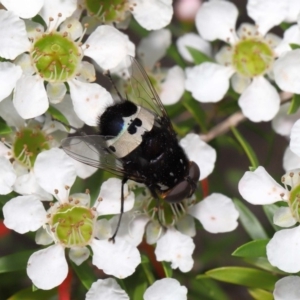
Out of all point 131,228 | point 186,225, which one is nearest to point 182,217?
point 186,225

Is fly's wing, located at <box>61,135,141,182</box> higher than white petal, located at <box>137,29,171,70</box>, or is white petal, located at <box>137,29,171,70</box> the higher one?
fly's wing, located at <box>61,135,141,182</box>

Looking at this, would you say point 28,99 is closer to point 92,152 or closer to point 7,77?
point 7,77

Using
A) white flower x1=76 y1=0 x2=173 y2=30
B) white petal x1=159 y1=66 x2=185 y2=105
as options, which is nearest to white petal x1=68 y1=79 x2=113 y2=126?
white flower x1=76 y1=0 x2=173 y2=30

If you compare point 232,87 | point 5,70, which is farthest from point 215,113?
point 5,70

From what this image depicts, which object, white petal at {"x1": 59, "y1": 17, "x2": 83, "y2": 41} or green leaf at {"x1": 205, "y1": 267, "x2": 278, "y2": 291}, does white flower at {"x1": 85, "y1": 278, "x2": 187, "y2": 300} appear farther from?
white petal at {"x1": 59, "y1": 17, "x2": 83, "y2": 41}

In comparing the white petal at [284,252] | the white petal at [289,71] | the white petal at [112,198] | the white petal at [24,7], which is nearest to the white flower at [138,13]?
the white petal at [24,7]

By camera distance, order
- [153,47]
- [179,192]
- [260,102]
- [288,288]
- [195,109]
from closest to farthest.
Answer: [288,288]
[179,192]
[260,102]
[195,109]
[153,47]
